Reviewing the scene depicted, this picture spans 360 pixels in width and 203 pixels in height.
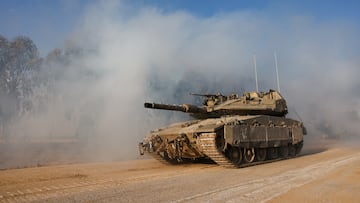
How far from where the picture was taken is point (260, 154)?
1367cm

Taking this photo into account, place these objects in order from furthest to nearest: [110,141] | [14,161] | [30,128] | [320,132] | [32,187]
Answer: [320,132], [30,128], [110,141], [14,161], [32,187]

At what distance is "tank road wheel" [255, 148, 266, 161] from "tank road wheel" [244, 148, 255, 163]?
1.22ft

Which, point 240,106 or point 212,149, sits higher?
point 240,106

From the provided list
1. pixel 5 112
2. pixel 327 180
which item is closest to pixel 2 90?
pixel 5 112

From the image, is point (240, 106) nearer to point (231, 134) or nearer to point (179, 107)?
point (179, 107)

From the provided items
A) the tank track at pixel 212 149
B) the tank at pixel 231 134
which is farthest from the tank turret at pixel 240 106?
the tank track at pixel 212 149

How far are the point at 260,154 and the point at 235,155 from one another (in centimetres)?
180

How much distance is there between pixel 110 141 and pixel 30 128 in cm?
1050

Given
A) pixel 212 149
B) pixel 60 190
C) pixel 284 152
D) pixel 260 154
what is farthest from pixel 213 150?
pixel 284 152

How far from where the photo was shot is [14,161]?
60.4 feet

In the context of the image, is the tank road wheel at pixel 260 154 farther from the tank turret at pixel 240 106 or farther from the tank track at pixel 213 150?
the tank track at pixel 213 150

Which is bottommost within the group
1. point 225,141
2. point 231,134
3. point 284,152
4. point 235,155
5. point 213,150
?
point 284,152

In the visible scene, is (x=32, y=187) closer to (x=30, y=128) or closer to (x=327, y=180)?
(x=327, y=180)

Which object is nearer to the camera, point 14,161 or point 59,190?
point 59,190
